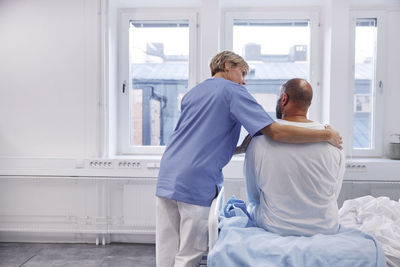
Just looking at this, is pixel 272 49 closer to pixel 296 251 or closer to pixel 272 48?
pixel 272 48

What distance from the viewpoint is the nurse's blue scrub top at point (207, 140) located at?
1498mm

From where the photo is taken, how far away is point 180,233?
5.07ft

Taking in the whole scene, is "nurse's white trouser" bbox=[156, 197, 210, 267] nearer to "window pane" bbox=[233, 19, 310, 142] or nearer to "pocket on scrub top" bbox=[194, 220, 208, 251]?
"pocket on scrub top" bbox=[194, 220, 208, 251]

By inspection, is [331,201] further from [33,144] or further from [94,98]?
[33,144]

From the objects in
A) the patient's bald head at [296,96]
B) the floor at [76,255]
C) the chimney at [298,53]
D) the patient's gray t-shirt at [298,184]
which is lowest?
the floor at [76,255]

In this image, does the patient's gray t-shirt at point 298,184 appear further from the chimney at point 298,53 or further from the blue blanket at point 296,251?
the chimney at point 298,53

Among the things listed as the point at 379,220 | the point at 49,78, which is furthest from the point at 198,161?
the point at 49,78

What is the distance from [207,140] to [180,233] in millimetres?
429

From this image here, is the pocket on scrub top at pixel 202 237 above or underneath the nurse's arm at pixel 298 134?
underneath

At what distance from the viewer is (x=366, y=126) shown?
2977 millimetres

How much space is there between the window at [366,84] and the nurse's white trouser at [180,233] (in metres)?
1.95

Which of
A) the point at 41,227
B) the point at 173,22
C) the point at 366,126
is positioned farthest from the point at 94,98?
the point at 366,126

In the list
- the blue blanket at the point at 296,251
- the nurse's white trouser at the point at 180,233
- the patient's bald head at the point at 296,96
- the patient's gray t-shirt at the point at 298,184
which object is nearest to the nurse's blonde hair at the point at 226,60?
the patient's bald head at the point at 296,96

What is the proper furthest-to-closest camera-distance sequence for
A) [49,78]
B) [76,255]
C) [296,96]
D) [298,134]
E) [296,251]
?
[49,78]
[76,255]
[296,96]
[298,134]
[296,251]
